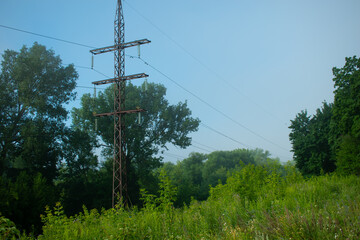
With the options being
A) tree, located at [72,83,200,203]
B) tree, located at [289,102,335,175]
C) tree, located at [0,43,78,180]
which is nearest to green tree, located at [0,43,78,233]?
tree, located at [0,43,78,180]

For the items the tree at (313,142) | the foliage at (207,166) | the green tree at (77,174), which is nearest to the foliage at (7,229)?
the green tree at (77,174)

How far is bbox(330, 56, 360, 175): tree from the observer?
20594 millimetres

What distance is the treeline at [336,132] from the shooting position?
69.7 ft

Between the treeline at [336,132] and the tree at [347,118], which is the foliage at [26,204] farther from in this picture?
the tree at [347,118]

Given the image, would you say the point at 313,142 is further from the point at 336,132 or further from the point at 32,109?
the point at 32,109

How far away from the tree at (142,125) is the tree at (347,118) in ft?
57.8

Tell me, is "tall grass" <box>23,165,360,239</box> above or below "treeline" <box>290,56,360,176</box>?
below

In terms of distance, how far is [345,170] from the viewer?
20109 mm

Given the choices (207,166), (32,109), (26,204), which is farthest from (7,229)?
(207,166)

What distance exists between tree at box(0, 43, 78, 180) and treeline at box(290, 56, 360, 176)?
80.8 ft

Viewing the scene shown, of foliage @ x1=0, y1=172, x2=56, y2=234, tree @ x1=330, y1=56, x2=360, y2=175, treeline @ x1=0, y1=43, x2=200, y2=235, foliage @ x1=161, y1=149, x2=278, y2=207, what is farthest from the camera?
foliage @ x1=161, y1=149, x2=278, y2=207

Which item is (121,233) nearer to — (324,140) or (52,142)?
(52,142)

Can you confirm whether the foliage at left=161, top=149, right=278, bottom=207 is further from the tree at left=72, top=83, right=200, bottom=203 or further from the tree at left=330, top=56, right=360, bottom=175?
the tree at left=330, top=56, right=360, bottom=175

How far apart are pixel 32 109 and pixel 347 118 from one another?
2952 centimetres
